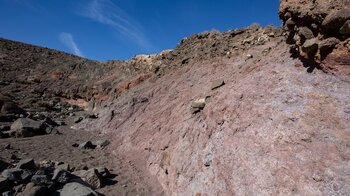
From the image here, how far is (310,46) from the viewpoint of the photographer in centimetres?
446

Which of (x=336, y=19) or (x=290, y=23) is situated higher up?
(x=290, y=23)

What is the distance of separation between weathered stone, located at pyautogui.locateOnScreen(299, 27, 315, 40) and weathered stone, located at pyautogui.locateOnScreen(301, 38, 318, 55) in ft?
0.31

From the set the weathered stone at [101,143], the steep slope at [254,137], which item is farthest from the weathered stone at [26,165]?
the weathered stone at [101,143]

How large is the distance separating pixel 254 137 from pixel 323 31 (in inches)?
79.1

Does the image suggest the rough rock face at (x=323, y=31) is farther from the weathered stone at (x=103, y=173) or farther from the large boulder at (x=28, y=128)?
the large boulder at (x=28, y=128)

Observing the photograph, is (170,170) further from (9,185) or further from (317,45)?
(317,45)

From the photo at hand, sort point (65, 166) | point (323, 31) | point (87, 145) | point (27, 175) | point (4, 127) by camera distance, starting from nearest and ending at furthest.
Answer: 1. point (323, 31)
2. point (27, 175)
3. point (65, 166)
4. point (87, 145)
5. point (4, 127)

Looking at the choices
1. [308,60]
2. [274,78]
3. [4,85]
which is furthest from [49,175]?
[4,85]

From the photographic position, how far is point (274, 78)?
5359 mm

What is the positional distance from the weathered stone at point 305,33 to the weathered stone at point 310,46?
94 mm

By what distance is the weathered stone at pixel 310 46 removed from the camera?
4438mm

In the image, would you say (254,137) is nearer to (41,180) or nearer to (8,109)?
(41,180)

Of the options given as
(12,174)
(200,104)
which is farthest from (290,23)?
(12,174)

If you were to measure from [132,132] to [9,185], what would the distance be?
4.64 meters
